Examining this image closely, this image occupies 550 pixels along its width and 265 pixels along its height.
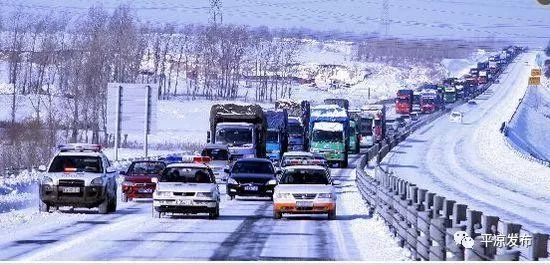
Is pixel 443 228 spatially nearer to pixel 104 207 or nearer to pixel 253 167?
pixel 104 207

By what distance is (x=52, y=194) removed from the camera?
32.8 metres

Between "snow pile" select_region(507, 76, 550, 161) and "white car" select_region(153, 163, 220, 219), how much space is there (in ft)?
274

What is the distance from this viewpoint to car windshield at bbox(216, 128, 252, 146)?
59.0 m

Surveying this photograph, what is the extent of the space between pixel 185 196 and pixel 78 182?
10.6ft

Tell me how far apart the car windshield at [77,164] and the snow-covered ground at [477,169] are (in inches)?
502

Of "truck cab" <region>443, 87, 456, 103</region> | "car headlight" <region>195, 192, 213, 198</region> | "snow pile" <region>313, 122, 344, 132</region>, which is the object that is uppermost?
"truck cab" <region>443, 87, 456, 103</region>

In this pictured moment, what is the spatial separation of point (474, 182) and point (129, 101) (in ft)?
65.1

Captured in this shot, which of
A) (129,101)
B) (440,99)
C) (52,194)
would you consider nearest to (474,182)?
(129,101)

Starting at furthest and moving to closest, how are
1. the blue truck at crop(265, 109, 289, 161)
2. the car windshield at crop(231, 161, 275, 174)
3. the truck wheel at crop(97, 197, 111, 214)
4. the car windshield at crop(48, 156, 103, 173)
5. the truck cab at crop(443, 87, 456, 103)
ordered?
the truck cab at crop(443, 87, 456, 103) → the blue truck at crop(265, 109, 289, 161) → the car windshield at crop(231, 161, 275, 174) → the car windshield at crop(48, 156, 103, 173) → the truck wheel at crop(97, 197, 111, 214)

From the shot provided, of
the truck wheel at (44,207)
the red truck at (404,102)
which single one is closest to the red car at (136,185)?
the truck wheel at (44,207)

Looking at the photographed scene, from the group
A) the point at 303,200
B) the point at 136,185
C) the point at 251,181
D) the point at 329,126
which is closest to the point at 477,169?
the point at 329,126

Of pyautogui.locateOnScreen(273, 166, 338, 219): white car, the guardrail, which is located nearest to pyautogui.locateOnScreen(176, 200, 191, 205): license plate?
pyautogui.locateOnScreen(273, 166, 338, 219): white car

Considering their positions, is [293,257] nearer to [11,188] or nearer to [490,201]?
[11,188]

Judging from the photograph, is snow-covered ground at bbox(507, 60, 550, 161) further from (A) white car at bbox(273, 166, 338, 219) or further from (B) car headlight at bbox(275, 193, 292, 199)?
(B) car headlight at bbox(275, 193, 292, 199)
